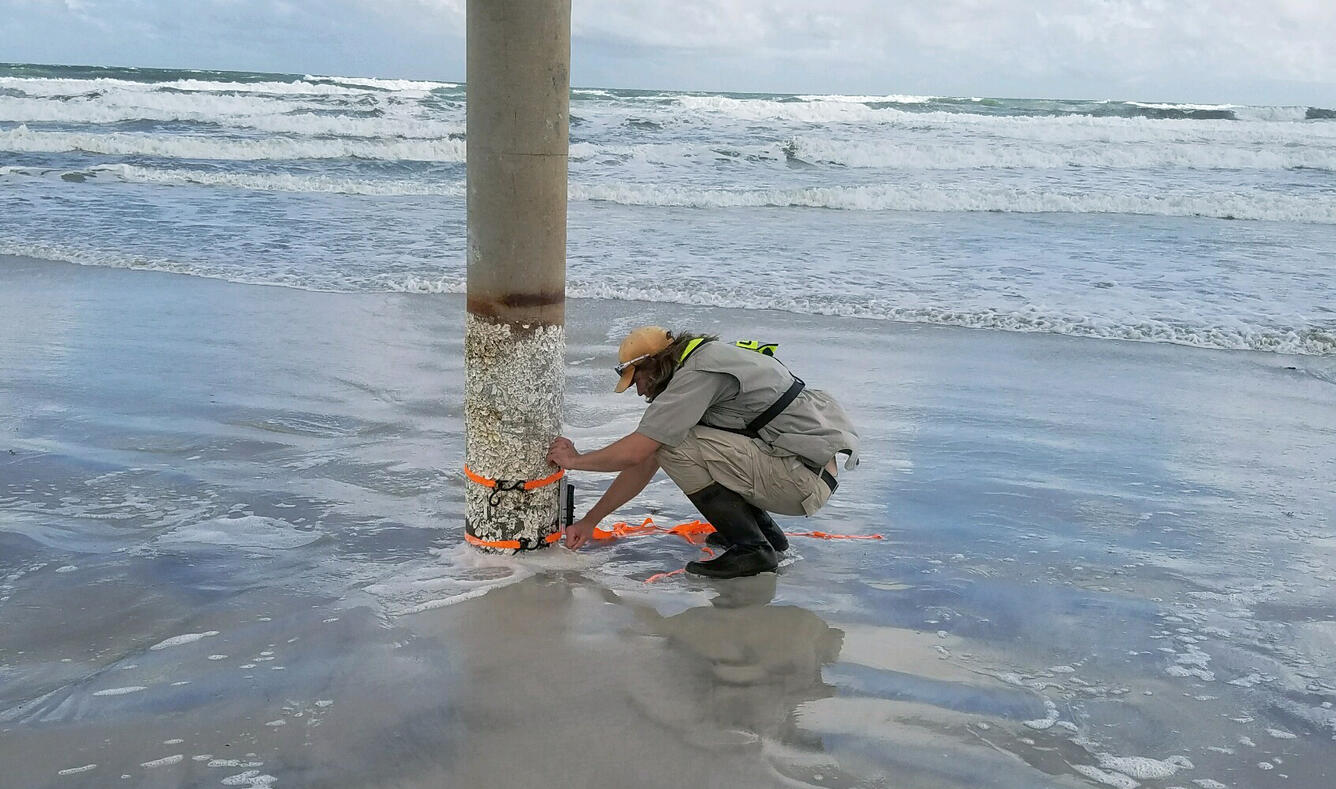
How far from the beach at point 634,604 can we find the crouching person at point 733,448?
22 centimetres

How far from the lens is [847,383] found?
7.64 meters

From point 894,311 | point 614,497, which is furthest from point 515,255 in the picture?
point 894,311

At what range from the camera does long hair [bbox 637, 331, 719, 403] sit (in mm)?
4355

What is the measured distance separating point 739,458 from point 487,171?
4.79 ft

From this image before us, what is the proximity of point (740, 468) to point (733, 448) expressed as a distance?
0.28 ft

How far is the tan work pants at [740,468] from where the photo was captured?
4387mm

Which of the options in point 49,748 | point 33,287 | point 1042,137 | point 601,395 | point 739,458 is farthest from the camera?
point 1042,137

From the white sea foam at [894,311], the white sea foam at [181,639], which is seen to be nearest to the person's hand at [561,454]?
the white sea foam at [181,639]

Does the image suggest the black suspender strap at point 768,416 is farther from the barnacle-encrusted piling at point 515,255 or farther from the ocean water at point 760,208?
the ocean water at point 760,208

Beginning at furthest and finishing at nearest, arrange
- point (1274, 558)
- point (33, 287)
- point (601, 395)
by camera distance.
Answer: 1. point (33, 287)
2. point (601, 395)
3. point (1274, 558)

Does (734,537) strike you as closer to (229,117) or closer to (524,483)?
(524,483)

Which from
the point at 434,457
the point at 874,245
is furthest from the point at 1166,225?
the point at 434,457

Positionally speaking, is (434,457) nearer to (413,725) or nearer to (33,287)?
(413,725)

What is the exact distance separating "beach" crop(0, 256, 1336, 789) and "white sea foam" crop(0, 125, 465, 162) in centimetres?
1650
